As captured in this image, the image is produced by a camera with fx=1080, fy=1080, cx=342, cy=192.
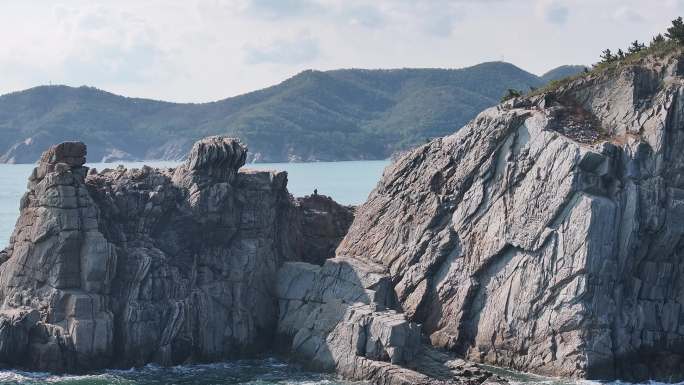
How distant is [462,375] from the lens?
6488cm

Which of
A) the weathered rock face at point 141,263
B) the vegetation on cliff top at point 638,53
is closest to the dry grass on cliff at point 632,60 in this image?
the vegetation on cliff top at point 638,53

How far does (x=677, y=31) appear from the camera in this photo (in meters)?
77.2

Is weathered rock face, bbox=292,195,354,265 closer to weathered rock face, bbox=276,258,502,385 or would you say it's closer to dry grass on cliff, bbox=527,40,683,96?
weathered rock face, bbox=276,258,502,385

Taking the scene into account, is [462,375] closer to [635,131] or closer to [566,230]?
[566,230]

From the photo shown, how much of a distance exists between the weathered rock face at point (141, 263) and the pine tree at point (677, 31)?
1195 inches

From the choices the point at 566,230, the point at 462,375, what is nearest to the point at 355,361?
the point at 462,375

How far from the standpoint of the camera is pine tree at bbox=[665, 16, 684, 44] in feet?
252

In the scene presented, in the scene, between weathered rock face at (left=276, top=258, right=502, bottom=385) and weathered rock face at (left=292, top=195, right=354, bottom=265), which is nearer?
weathered rock face at (left=276, top=258, right=502, bottom=385)

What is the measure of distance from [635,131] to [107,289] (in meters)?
36.5

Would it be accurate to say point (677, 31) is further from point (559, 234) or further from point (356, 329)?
point (356, 329)

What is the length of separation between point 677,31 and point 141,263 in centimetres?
4104

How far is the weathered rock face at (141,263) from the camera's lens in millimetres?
67875

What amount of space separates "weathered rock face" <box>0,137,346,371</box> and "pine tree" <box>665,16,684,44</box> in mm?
30348

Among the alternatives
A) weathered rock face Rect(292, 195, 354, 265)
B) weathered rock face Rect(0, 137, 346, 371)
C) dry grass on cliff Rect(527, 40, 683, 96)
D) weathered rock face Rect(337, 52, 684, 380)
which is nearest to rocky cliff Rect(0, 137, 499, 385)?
weathered rock face Rect(0, 137, 346, 371)
